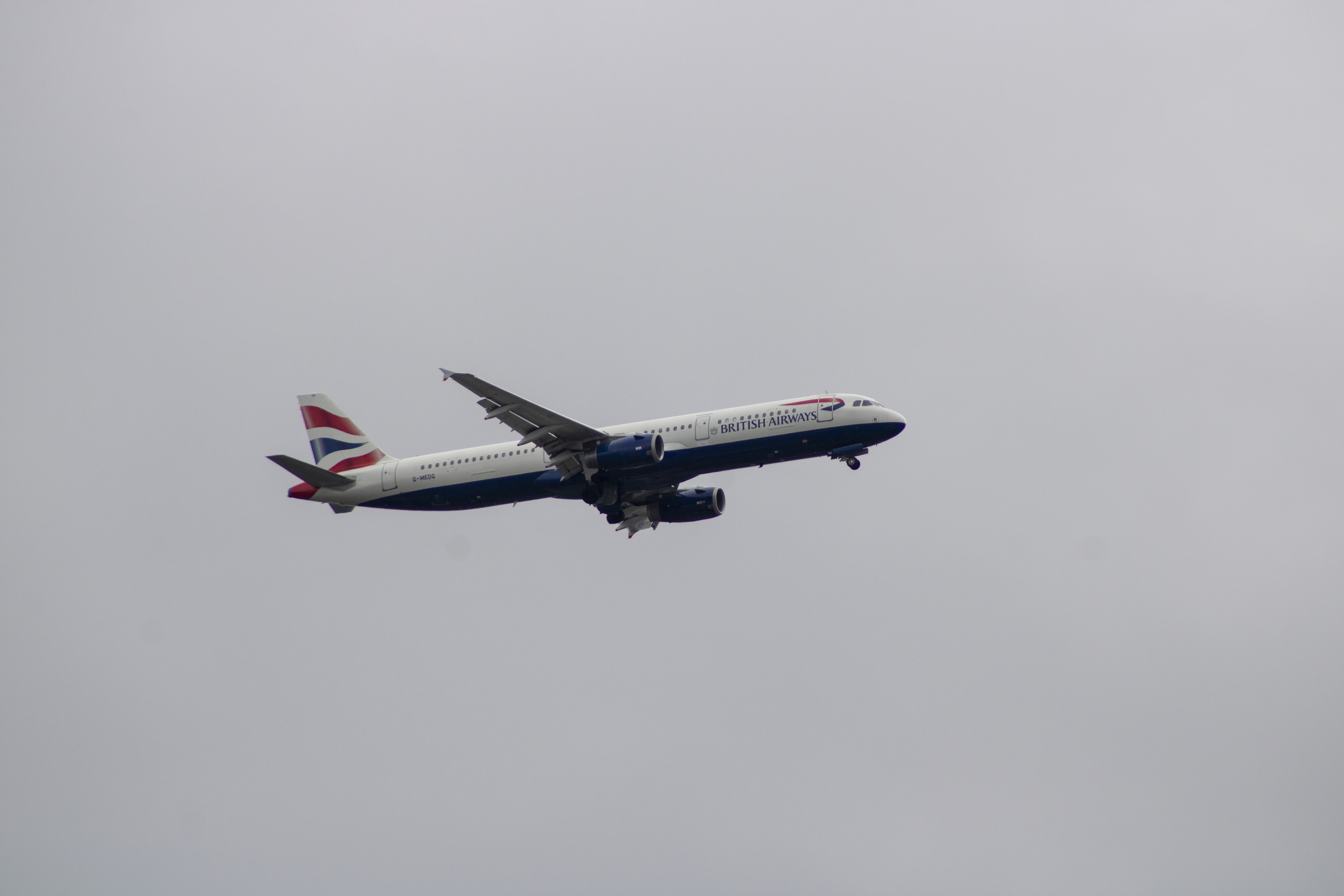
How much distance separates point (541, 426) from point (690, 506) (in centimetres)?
1016

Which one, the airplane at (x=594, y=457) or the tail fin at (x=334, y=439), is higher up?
the tail fin at (x=334, y=439)

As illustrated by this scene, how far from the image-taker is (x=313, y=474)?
57375 mm

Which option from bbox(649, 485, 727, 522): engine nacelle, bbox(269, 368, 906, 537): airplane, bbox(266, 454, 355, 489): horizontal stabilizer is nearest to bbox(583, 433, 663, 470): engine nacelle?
bbox(269, 368, 906, 537): airplane

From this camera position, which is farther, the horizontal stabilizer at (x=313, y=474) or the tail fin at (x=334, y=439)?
the tail fin at (x=334, y=439)

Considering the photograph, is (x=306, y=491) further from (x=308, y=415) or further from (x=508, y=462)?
(x=508, y=462)

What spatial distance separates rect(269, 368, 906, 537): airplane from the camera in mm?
51094

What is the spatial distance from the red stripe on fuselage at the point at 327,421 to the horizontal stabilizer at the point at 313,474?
2652 mm

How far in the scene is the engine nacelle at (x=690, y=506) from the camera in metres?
59.7

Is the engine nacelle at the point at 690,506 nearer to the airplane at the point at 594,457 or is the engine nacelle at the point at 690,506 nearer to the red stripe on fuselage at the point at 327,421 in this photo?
the airplane at the point at 594,457

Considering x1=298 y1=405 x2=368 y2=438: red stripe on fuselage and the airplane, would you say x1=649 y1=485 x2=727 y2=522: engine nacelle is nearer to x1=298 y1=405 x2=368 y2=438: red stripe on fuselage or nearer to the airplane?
the airplane

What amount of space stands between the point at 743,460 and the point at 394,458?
60.8ft

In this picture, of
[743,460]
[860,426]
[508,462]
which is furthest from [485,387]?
[860,426]

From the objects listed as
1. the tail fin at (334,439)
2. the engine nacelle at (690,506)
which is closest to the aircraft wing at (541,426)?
the engine nacelle at (690,506)

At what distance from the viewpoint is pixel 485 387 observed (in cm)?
5056
